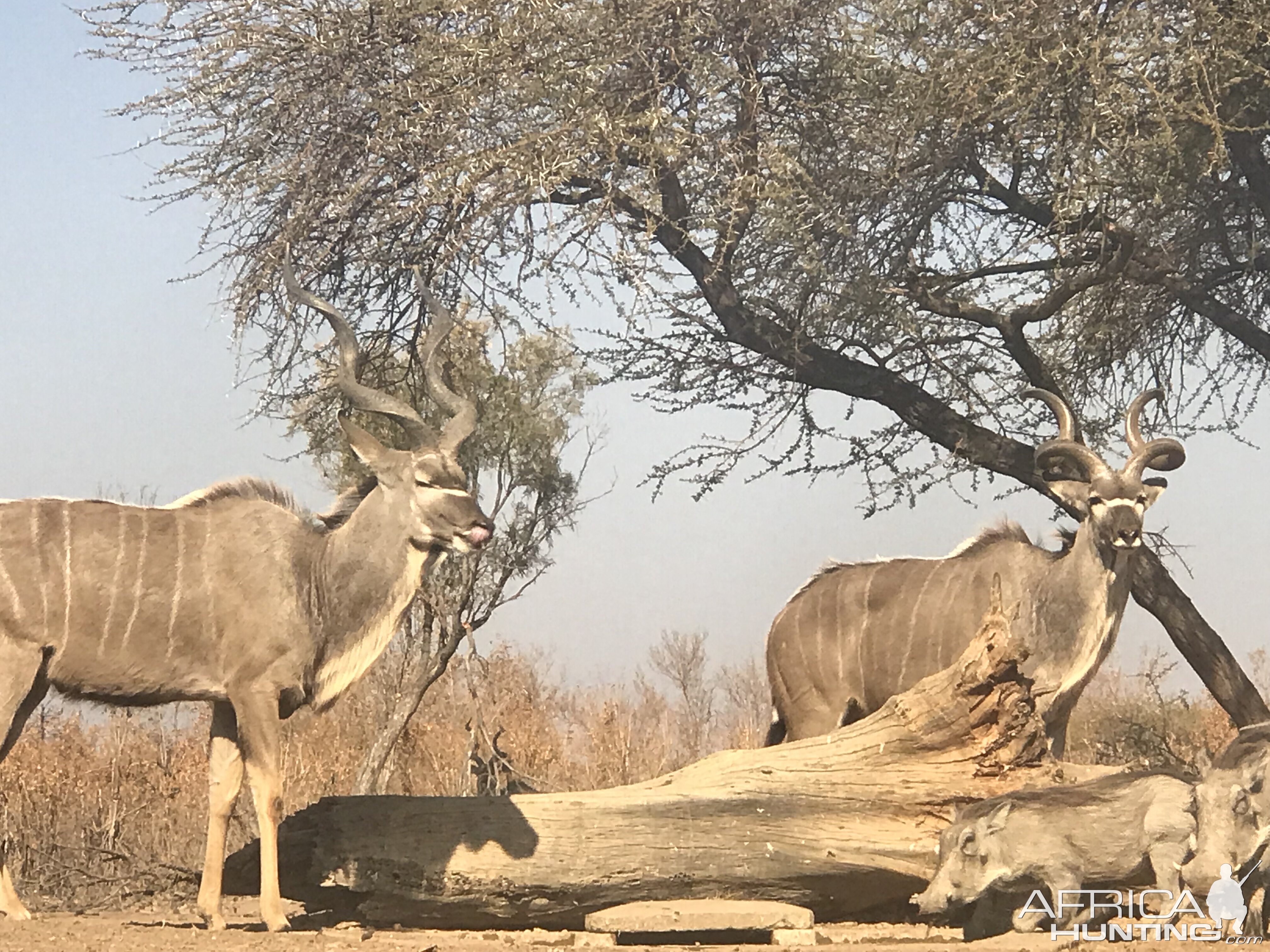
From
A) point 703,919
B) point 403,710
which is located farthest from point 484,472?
point 703,919

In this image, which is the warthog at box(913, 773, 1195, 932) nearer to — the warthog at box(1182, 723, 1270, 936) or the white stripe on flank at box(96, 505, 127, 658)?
the warthog at box(1182, 723, 1270, 936)

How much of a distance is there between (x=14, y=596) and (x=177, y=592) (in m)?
0.63

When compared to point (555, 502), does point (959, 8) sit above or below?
above

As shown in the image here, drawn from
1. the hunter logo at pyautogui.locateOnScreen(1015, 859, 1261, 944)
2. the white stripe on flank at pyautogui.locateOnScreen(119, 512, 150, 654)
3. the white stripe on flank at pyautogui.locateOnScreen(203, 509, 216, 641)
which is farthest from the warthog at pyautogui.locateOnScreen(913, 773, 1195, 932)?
the white stripe on flank at pyautogui.locateOnScreen(119, 512, 150, 654)

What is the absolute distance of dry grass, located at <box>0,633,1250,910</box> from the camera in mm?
9078

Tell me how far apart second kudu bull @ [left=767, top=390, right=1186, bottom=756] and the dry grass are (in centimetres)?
219

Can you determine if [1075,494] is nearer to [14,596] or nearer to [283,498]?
[283,498]

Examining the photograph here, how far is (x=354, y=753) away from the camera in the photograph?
12.0 meters

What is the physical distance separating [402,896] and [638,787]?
41.3 inches

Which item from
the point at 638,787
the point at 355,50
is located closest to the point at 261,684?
the point at 638,787

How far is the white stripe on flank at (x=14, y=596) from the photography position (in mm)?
6566

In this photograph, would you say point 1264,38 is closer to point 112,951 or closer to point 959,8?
point 959,8

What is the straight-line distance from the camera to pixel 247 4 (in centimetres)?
981

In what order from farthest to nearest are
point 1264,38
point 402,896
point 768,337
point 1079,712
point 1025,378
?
point 1079,712
point 1025,378
point 768,337
point 1264,38
point 402,896
